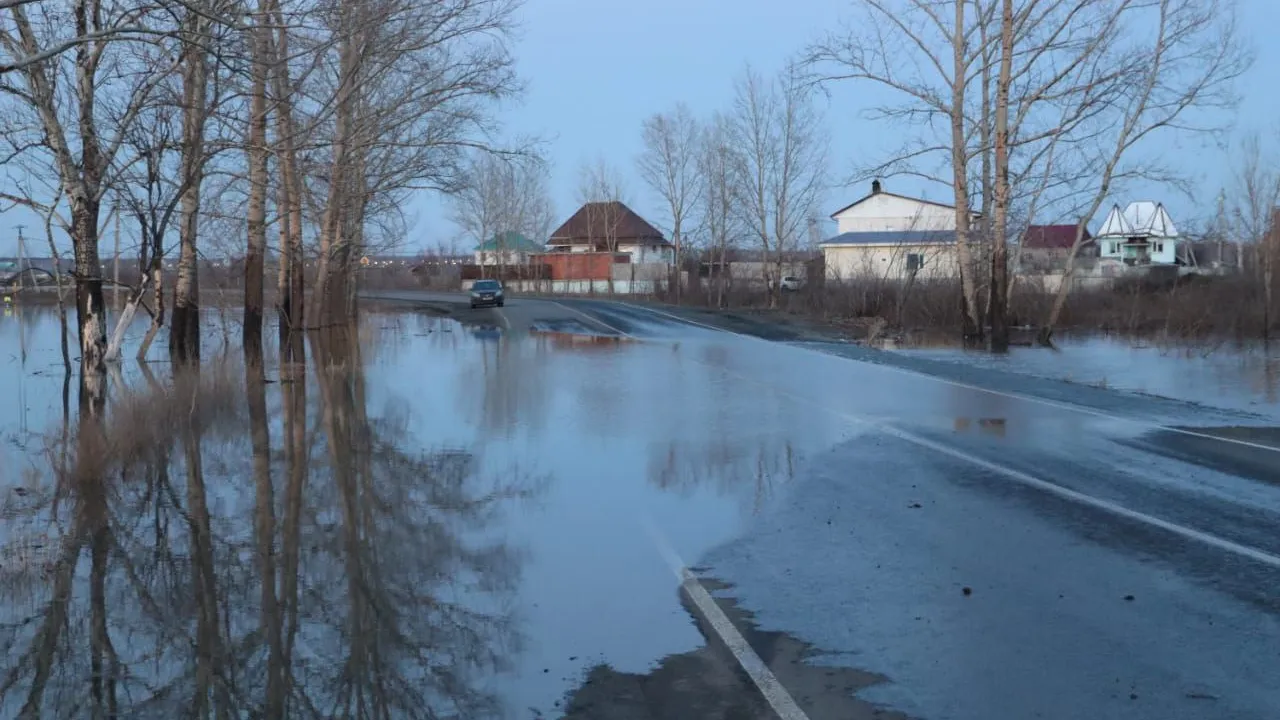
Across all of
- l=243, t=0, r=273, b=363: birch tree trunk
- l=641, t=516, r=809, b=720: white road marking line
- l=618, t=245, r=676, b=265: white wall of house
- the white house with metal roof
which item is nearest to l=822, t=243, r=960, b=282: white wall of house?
the white house with metal roof

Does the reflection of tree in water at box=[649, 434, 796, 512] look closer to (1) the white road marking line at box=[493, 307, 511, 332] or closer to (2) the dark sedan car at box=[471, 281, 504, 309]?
(1) the white road marking line at box=[493, 307, 511, 332]

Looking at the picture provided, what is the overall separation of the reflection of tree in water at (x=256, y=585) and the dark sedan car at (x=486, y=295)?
45.5 meters

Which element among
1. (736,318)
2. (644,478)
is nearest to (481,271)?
(736,318)

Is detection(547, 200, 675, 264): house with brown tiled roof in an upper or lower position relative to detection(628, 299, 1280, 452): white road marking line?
upper

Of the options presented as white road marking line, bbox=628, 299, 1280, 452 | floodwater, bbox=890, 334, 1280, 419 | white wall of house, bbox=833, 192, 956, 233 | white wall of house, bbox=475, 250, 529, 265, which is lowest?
floodwater, bbox=890, 334, 1280, 419

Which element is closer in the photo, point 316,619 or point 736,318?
point 316,619

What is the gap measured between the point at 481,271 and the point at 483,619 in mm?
94371

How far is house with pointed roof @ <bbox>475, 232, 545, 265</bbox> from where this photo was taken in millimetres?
99125

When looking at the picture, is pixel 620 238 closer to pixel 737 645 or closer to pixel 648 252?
pixel 648 252

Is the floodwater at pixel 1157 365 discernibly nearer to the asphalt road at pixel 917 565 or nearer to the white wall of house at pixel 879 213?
the asphalt road at pixel 917 565

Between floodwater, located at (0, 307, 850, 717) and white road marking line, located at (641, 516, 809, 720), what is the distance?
14 cm

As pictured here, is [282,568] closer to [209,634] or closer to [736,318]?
[209,634]

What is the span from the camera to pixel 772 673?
617 centimetres

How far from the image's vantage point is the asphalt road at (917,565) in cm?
594
